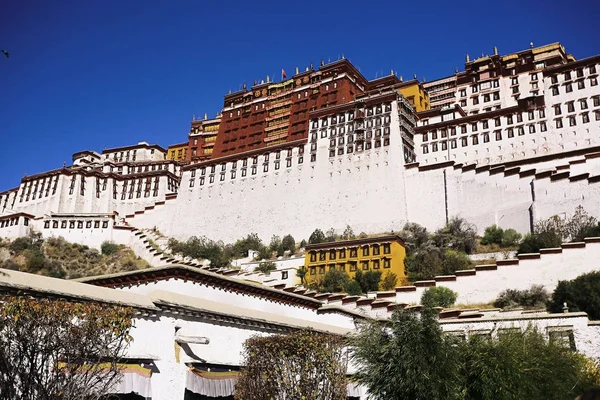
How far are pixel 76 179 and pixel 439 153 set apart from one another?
39.6m

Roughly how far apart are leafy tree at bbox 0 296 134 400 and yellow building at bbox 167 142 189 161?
67.7m

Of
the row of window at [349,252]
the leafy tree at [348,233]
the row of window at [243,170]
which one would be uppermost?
the row of window at [243,170]

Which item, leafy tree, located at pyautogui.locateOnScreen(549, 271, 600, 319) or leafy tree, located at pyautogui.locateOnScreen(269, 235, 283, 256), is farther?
leafy tree, located at pyautogui.locateOnScreen(269, 235, 283, 256)

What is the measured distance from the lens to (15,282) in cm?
993

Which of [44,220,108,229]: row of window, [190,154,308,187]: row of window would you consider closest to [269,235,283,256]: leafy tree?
[190,154,308,187]: row of window

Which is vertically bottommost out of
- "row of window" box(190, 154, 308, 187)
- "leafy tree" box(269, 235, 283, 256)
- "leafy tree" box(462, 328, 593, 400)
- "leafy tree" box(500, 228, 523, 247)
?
"leafy tree" box(462, 328, 593, 400)

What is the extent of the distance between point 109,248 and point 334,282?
24.6 metres

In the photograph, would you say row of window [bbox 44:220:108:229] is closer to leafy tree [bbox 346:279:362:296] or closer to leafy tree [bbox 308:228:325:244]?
leafy tree [bbox 308:228:325:244]

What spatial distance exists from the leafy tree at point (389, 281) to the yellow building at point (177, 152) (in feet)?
145

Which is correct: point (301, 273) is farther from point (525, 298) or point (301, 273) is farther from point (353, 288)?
point (525, 298)

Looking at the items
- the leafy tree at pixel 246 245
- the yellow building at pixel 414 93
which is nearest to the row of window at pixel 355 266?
the leafy tree at pixel 246 245

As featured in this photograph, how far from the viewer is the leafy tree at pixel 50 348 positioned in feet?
25.9

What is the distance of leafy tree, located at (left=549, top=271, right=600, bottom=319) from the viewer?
74.9 feet

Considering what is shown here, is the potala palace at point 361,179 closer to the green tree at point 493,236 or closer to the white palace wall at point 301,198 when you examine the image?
the white palace wall at point 301,198
